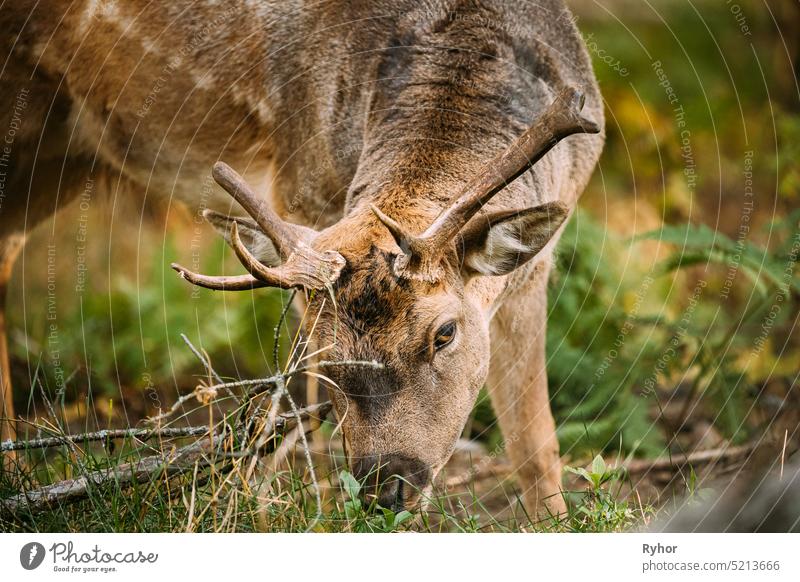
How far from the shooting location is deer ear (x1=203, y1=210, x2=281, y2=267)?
4.58 m

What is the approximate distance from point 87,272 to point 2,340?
2.55m

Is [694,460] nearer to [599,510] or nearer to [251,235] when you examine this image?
[599,510]

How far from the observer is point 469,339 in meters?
4.48

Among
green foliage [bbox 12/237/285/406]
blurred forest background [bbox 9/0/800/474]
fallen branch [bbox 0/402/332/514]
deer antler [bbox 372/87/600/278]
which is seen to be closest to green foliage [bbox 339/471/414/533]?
fallen branch [bbox 0/402/332/514]

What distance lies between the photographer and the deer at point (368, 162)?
4.18 metres

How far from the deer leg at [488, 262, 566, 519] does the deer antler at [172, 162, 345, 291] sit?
6.57ft

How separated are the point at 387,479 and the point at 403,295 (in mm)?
743

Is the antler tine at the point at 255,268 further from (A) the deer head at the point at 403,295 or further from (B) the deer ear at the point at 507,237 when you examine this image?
(B) the deer ear at the point at 507,237

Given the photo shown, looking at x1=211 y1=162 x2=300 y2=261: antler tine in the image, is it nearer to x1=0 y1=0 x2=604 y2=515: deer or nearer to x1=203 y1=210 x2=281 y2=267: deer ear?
x1=0 y1=0 x2=604 y2=515: deer

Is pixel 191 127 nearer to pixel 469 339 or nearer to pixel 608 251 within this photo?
pixel 469 339

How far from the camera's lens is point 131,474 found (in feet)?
14.4
